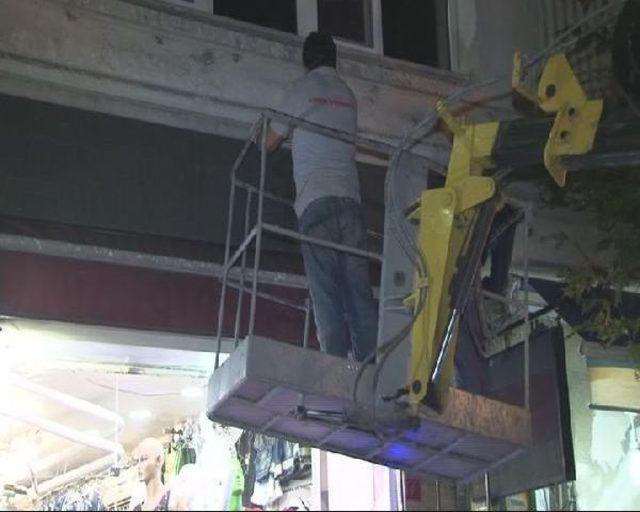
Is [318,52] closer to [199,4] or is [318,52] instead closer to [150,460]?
[199,4]

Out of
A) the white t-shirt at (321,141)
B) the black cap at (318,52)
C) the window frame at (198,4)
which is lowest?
the white t-shirt at (321,141)

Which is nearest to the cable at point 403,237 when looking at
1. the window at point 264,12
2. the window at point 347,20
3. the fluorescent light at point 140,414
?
the window at point 264,12

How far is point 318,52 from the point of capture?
6.55 meters

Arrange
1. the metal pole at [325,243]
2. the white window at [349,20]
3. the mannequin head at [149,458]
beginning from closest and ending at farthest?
the metal pole at [325,243] → the mannequin head at [149,458] → the white window at [349,20]

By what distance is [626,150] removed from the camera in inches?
219

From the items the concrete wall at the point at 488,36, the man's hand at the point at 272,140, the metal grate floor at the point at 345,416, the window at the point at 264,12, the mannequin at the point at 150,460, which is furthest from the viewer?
the concrete wall at the point at 488,36

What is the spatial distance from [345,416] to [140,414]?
160 inches

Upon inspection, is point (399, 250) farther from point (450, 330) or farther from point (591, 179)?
point (591, 179)

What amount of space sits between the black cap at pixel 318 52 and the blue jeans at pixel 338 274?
1062 millimetres

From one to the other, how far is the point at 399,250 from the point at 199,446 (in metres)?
3.21

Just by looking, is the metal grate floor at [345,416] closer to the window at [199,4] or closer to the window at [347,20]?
the window at [199,4]

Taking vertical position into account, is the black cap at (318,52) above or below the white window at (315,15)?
below

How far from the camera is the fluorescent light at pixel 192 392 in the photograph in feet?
27.5

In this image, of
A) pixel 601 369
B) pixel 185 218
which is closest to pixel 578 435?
pixel 601 369
